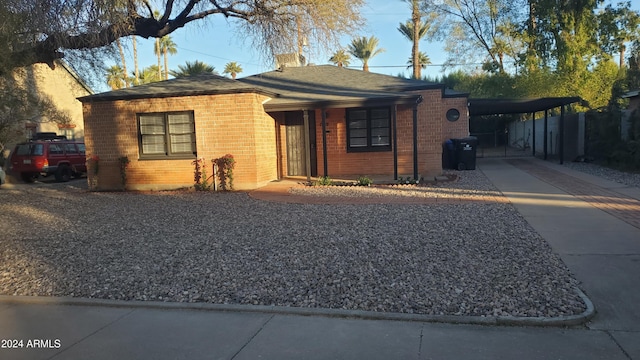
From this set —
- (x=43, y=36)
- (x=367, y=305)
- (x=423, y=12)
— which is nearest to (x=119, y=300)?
(x=367, y=305)

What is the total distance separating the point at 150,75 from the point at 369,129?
40.2 meters

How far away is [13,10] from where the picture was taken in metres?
8.84

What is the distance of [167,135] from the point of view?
47.5 feet

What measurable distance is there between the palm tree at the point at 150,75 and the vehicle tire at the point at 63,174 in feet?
83.0

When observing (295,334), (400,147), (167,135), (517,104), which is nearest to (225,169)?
(167,135)

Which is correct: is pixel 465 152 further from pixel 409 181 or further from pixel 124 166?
pixel 124 166

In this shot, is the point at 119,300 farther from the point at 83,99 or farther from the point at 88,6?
the point at 83,99

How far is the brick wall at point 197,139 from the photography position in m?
13.8

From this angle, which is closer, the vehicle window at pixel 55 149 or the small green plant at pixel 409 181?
the small green plant at pixel 409 181

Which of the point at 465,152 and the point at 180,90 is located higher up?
the point at 180,90

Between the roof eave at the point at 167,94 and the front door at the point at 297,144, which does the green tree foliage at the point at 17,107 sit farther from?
the front door at the point at 297,144

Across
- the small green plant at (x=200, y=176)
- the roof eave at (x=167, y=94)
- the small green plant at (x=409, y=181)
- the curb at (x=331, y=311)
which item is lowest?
the curb at (x=331, y=311)

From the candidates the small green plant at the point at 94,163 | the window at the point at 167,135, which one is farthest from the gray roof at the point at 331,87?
the small green plant at the point at 94,163

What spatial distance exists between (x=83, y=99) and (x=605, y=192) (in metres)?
14.9
